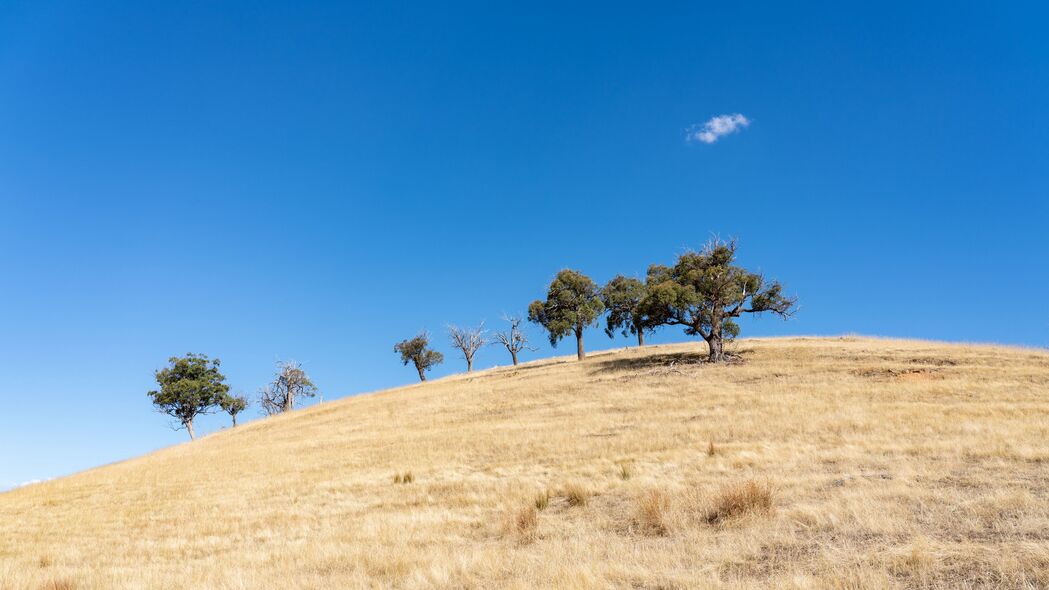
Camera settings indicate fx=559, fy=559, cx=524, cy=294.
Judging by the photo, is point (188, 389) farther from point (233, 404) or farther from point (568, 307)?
point (568, 307)

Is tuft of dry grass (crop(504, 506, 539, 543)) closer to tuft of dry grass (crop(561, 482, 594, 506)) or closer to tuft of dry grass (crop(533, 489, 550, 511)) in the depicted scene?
tuft of dry grass (crop(533, 489, 550, 511))

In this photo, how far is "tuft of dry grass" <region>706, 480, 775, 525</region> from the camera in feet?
31.0

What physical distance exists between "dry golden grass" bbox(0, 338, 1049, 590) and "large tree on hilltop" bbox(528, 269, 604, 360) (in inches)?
905

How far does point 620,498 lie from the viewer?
41.5ft

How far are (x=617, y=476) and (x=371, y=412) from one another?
27.7 metres

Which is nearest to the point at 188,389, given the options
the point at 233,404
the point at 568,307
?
the point at 233,404

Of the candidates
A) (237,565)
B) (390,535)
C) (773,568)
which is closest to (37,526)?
(237,565)

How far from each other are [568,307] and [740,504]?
47540 mm

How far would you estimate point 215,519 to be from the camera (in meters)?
15.3

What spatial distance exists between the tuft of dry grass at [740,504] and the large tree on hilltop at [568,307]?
44.8 metres

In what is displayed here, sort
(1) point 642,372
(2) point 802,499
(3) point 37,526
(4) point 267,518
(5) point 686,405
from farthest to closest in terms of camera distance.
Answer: (1) point 642,372, (5) point 686,405, (3) point 37,526, (4) point 267,518, (2) point 802,499

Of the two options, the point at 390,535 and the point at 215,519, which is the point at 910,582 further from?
the point at 215,519

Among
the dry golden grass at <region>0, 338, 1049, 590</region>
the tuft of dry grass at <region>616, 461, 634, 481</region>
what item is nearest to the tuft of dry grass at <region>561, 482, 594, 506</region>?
the dry golden grass at <region>0, 338, 1049, 590</region>

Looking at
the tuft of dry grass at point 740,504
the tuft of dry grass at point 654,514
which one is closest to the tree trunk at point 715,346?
the tuft of dry grass at point 654,514
